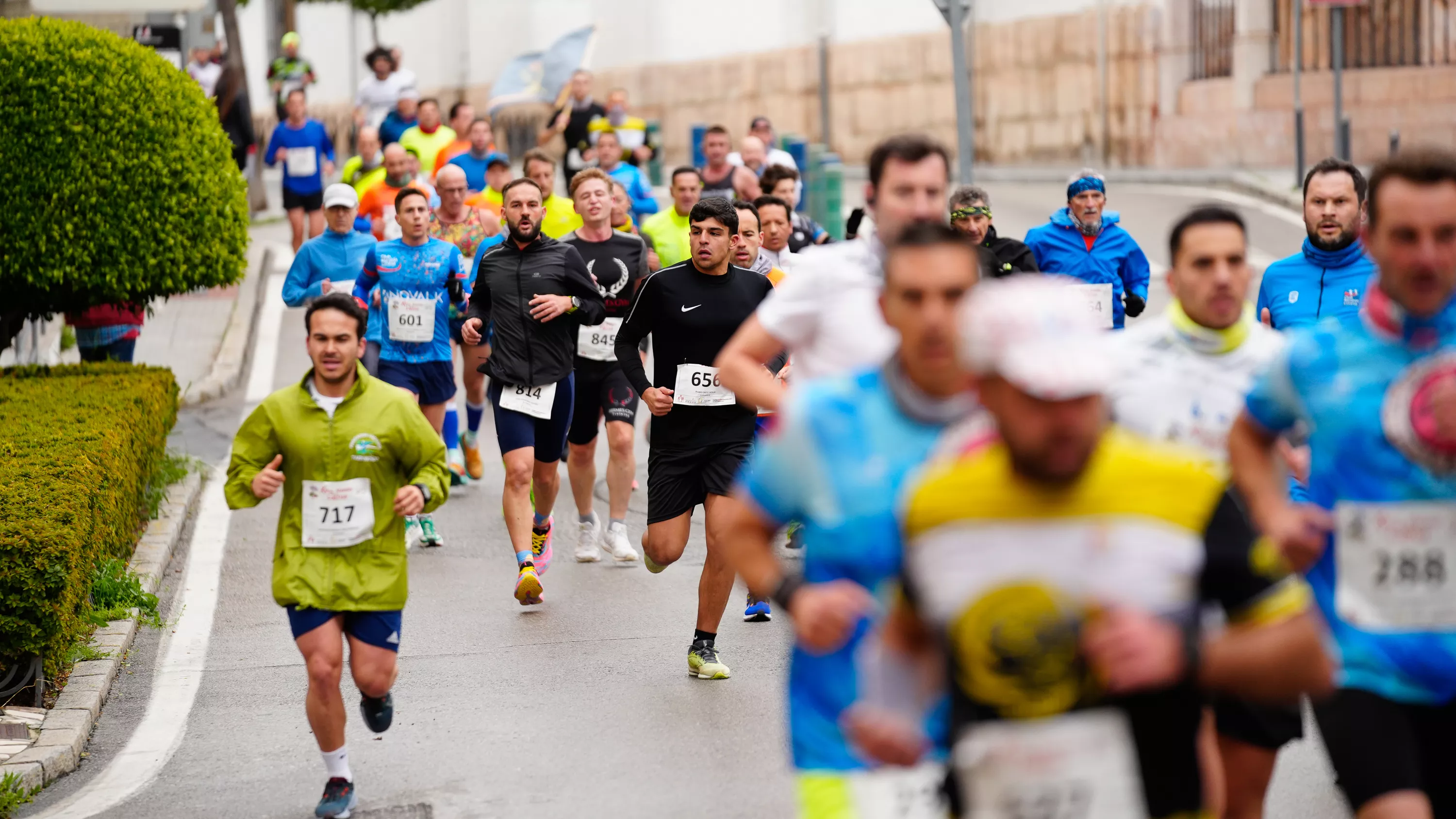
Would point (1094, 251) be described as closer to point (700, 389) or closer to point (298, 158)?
point (700, 389)

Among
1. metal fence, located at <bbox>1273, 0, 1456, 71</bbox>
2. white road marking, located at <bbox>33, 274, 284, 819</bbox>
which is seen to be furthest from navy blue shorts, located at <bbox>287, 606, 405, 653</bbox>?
metal fence, located at <bbox>1273, 0, 1456, 71</bbox>

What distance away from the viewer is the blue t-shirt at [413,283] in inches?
443

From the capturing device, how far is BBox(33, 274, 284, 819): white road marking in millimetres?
6699

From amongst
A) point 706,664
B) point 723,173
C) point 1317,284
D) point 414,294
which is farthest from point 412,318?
point 1317,284

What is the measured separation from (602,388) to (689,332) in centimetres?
234

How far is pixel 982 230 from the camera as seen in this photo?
1012 cm

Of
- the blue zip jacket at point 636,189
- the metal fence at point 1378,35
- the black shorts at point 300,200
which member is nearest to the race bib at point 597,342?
the blue zip jacket at point 636,189

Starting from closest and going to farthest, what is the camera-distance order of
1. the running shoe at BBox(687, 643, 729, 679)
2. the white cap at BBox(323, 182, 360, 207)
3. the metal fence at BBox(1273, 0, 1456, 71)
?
the running shoe at BBox(687, 643, 729, 679) < the white cap at BBox(323, 182, 360, 207) < the metal fence at BBox(1273, 0, 1456, 71)

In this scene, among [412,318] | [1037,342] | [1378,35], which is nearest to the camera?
[1037,342]

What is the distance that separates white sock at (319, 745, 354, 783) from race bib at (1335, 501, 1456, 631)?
351 centimetres

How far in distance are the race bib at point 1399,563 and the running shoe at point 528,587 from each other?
18.0 ft

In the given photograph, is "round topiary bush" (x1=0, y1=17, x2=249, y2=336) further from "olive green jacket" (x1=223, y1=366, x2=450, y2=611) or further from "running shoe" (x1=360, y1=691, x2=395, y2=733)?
"running shoe" (x1=360, y1=691, x2=395, y2=733)

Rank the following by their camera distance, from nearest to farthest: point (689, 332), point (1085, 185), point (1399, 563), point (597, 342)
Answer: point (1399, 563) → point (689, 332) → point (1085, 185) → point (597, 342)

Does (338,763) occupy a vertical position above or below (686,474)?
below
